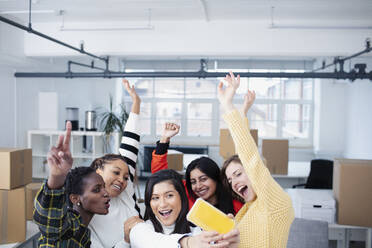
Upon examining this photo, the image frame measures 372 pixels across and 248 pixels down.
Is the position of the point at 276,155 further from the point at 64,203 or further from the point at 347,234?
the point at 64,203

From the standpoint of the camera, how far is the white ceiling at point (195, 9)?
334cm

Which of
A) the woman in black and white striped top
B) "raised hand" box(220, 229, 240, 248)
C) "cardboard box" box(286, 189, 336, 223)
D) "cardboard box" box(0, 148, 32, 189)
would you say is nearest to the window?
"cardboard box" box(286, 189, 336, 223)

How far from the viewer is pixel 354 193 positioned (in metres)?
2.80

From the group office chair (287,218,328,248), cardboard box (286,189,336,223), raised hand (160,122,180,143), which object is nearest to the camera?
raised hand (160,122,180,143)

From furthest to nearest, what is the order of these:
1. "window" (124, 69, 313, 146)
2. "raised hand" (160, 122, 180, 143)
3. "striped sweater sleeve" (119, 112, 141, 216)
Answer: "window" (124, 69, 313, 146), "raised hand" (160, 122, 180, 143), "striped sweater sleeve" (119, 112, 141, 216)

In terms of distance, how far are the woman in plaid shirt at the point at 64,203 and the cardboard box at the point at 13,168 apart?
1598mm

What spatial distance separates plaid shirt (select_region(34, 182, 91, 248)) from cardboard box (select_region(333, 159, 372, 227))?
100 inches

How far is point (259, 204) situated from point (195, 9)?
2963 millimetres

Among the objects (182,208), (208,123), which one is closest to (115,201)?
(182,208)

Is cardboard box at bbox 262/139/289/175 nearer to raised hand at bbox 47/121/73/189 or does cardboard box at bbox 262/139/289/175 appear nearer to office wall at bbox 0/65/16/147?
office wall at bbox 0/65/16/147

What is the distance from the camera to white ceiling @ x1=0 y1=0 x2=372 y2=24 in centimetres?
334

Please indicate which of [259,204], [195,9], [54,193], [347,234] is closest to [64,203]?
[54,193]

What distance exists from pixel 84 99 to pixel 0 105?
8.69 feet

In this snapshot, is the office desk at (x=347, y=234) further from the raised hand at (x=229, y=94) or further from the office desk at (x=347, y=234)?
the raised hand at (x=229, y=94)
